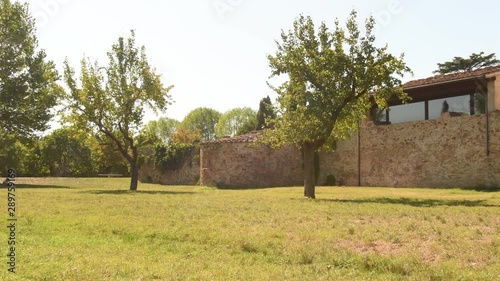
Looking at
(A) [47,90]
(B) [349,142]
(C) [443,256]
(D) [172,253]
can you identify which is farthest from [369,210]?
(A) [47,90]

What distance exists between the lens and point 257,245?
9953 mm

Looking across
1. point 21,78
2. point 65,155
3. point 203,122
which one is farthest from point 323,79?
point 203,122

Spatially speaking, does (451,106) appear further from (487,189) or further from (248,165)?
(248,165)

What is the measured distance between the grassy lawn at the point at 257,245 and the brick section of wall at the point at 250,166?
23.6 metres

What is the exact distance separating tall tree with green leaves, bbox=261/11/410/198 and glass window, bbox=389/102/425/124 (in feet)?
29.5

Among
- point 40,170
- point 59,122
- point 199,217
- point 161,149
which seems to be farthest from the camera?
point 40,170

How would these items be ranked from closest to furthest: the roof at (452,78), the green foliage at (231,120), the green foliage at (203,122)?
the roof at (452,78) < the green foliage at (231,120) < the green foliage at (203,122)

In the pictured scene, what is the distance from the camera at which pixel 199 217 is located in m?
14.2

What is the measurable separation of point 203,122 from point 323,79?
255 ft

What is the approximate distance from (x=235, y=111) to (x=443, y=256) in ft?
280

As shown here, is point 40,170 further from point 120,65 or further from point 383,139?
point 383,139

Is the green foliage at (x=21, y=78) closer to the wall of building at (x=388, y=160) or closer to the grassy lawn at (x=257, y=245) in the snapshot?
the wall of building at (x=388, y=160)

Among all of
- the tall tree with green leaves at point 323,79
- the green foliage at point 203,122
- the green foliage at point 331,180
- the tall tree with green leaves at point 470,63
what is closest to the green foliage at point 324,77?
the tall tree with green leaves at point 323,79

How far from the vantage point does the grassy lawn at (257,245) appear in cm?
772
